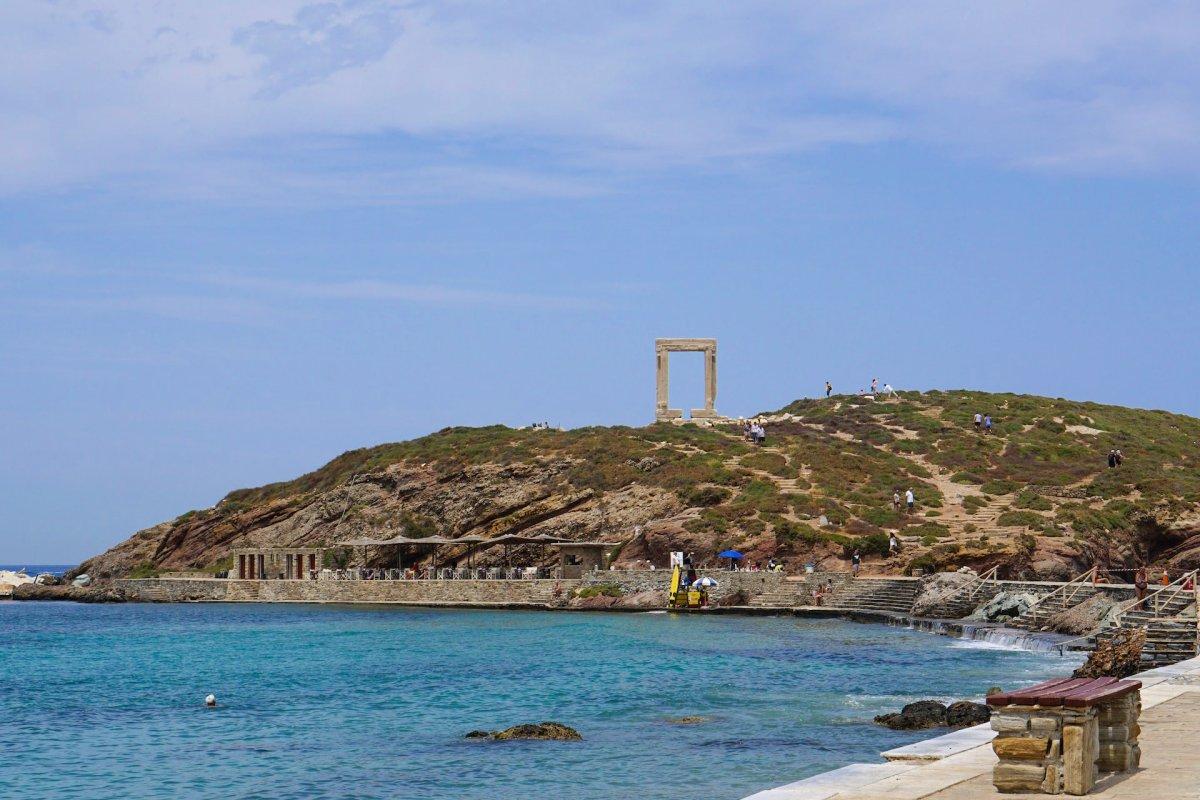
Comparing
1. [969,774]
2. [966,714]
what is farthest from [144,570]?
[969,774]

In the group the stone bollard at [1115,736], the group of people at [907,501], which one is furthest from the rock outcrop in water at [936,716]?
the group of people at [907,501]

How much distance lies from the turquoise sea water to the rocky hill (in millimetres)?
13975

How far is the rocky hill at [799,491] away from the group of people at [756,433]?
0.75 m

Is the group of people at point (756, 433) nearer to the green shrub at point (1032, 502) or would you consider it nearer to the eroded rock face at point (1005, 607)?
the green shrub at point (1032, 502)

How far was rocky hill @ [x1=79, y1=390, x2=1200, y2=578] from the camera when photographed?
68000mm

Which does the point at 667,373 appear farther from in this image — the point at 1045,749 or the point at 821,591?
the point at 1045,749

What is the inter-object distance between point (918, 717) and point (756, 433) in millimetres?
64834

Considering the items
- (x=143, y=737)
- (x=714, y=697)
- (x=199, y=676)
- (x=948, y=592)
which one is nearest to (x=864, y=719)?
(x=714, y=697)

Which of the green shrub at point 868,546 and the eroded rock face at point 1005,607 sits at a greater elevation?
the green shrub at point 868,546

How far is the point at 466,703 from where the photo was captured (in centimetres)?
3262

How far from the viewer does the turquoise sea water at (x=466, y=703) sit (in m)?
22.5

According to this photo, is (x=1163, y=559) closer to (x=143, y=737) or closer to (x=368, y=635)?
(x=368, y=635)

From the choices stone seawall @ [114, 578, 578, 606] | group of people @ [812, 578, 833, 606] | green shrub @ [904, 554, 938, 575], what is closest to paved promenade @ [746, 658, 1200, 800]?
group of people @ [812, 578, 833, 606]

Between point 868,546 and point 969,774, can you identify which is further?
point 868,546
